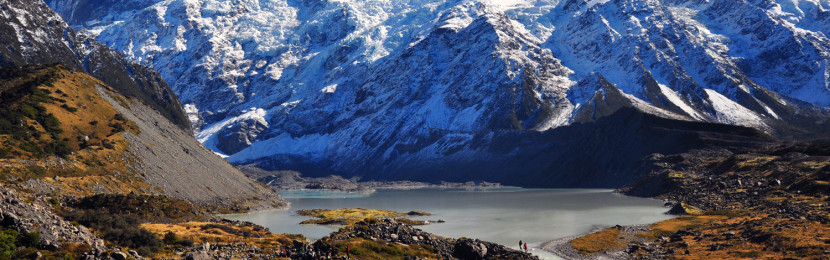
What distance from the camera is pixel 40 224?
58.5 m

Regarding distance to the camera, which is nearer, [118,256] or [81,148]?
[118,256]

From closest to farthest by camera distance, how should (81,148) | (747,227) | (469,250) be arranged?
(469,250) < (747,227) < (81,148)

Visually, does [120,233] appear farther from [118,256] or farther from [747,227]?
[747,227]

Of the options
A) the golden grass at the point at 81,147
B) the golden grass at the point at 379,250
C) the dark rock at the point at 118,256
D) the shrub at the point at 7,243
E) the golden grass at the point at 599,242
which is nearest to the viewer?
the shrub at the point at 7,243

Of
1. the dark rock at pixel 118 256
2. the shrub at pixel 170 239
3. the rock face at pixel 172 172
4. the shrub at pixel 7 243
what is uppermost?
the rock face at pixel 172 172

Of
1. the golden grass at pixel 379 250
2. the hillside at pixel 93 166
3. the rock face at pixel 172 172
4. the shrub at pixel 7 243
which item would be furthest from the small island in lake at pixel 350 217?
the shrub at pixel 7 243

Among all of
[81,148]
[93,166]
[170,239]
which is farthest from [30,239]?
[81,148]

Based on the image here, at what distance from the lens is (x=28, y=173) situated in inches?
5089

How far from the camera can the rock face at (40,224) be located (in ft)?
186

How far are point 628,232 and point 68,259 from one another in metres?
98.5

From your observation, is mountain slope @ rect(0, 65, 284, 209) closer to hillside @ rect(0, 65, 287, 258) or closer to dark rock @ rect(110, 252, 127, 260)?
hillside @ rect(0, 65, 287, 258)

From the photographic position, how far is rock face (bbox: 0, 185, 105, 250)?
5662 cm

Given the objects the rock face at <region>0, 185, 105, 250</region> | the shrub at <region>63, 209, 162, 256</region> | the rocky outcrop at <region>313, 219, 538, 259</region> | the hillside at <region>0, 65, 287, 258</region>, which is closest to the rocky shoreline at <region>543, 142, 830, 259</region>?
the rocky outcrop at <region>313, 219, 538, 259</region>

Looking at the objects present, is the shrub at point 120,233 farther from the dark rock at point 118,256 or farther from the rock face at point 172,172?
the rock face at point 172,172
